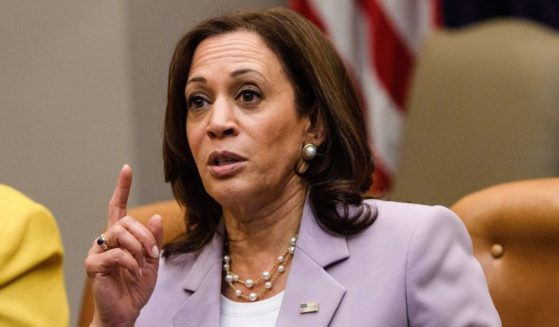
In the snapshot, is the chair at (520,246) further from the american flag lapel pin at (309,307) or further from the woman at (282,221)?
the american flag lapel pin at (309,307)

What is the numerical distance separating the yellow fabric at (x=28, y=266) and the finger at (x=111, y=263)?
167 mm

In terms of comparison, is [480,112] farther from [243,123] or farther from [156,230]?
[156,230]

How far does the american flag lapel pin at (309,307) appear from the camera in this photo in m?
2.34

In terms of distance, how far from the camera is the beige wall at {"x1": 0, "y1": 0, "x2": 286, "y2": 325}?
434cm

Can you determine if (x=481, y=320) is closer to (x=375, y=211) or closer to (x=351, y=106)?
(x=375, y=211)

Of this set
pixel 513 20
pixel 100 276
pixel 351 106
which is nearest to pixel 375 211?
pixel 351 106

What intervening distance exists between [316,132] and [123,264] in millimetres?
469

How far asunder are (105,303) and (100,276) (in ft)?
0.19

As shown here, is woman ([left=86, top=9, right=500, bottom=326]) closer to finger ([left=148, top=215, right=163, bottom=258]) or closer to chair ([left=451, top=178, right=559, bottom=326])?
finger ([left=148, top=215, right=163, bottom=258])

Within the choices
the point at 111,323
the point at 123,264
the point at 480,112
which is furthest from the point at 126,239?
the point at 480,112

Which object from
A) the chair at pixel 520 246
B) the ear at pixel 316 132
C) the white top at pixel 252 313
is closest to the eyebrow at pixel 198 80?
the ear at pixel 316 132

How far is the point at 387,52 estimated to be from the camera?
4617mm

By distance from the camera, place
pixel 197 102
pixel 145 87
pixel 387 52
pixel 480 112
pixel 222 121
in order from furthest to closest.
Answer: pixel 387 52
pixel 145 87
pixel 480 112
pixel 197 102
pixel 222 121

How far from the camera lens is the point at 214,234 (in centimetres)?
263
